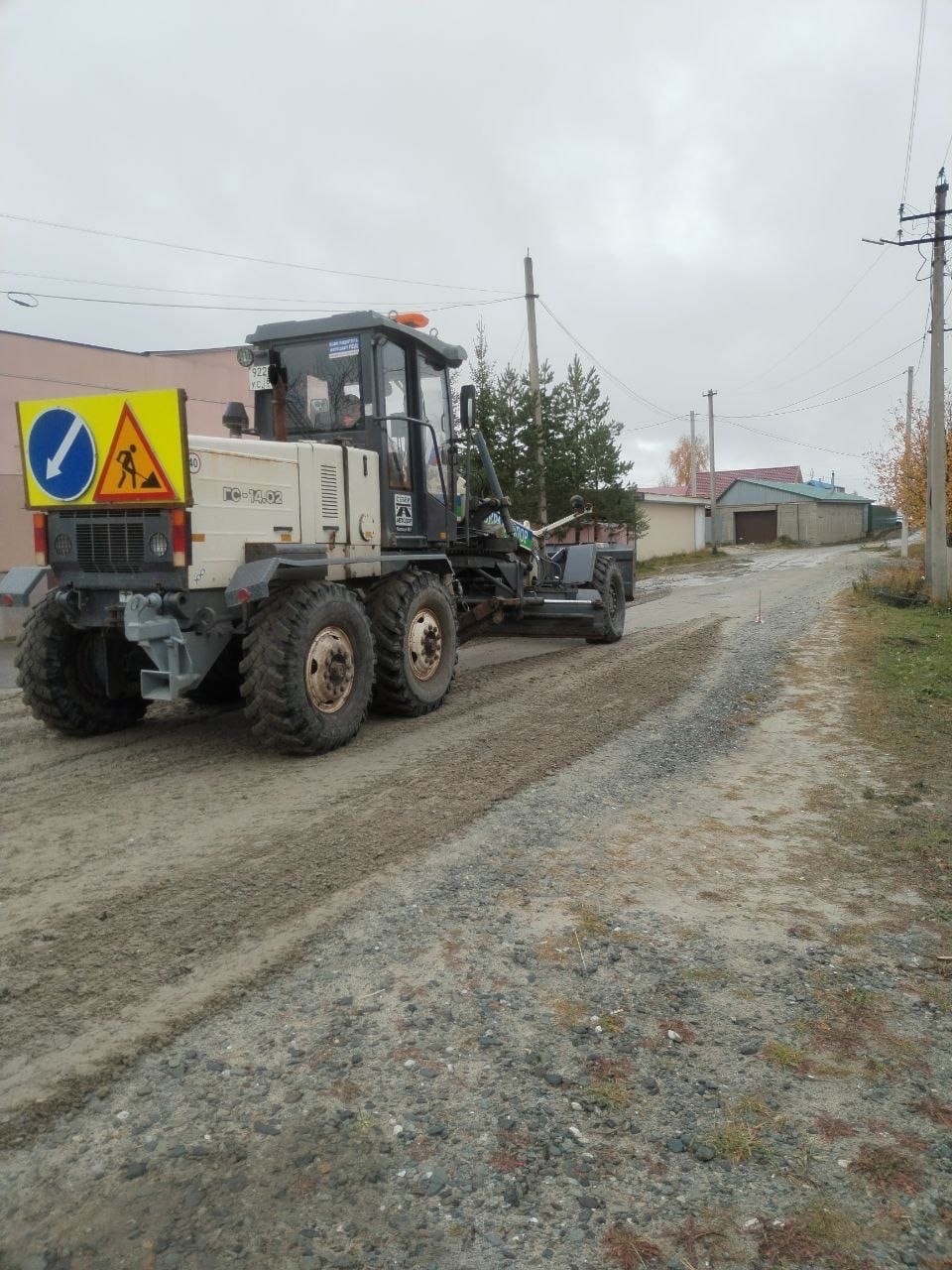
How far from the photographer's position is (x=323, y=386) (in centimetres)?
806

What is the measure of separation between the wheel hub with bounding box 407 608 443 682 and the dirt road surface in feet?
1.46

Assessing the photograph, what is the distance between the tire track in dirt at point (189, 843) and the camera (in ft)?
10.7

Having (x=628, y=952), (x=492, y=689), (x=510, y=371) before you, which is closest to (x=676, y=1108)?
(x=628, y=952)

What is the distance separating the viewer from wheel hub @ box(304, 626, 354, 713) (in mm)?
6664

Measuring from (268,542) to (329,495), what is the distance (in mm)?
794

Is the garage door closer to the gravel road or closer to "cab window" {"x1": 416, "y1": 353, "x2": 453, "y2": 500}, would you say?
"cab window" {"x1": 416, "y1": 353, "x2": 453, "y2": 500}

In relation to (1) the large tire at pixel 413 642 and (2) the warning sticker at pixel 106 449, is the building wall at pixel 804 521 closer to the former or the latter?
(1) the large tire at pixel 413 642

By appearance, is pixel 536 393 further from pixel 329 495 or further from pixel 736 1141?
pixel 736 1141

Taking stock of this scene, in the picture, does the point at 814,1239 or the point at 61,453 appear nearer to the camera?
the point at 814,1239

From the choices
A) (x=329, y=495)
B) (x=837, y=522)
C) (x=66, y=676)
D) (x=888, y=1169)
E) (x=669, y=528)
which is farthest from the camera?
(x=837, y=522)

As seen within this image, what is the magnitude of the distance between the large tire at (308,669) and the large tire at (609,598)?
582cm

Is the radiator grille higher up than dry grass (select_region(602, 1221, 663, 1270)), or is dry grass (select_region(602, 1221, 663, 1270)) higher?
the radiator grille

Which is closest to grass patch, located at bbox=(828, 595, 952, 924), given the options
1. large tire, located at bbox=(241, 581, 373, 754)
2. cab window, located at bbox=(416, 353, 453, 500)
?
large tire, located at bbox=(241, 581, 373, 754)

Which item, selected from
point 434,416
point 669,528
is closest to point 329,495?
point 434,416
